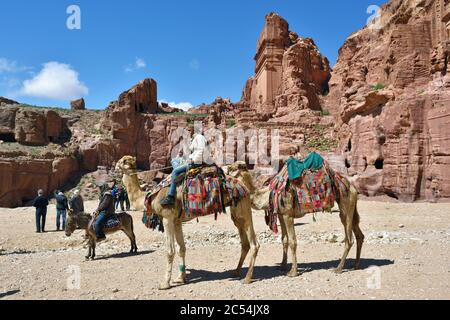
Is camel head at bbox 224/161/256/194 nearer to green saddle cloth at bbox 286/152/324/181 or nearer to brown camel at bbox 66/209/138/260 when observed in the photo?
green saddle cloth at bbox 286/152/324/181

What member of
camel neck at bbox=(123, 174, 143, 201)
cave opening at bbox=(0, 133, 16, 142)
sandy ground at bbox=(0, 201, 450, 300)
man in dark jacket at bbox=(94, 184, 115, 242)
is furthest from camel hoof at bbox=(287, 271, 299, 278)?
cave opening at bbox=(0, 133, 16, 142)

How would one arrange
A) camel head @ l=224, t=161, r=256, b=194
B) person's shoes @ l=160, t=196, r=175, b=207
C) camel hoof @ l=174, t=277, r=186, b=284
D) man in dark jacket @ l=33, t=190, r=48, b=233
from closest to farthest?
person's shoes @ l=160, t=196, r=175, b=207 < camel hoof @ l=174, t=277, r=186, b=284 < camel head @ l=224, t=161, r=256, b=194 < man in dark jacket @ l=33, t=190, r=48, b=233

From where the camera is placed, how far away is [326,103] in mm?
48344

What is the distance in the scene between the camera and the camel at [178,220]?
6.10 metres

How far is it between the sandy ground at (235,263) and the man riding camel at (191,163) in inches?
60.6

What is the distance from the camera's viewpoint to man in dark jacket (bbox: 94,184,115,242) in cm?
866

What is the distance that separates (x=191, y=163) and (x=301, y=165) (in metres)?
2.18

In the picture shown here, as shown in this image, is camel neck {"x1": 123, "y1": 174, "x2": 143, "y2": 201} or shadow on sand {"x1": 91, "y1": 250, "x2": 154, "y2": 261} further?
shadow on sand {"x1": 91, "y1": 250, "x2": 154, "y2": 261}

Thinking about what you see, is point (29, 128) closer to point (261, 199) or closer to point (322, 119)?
point (322, 119)

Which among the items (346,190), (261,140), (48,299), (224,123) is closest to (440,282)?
(346,190)

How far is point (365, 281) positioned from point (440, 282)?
1.14 meters

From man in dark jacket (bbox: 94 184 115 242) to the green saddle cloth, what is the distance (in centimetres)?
488

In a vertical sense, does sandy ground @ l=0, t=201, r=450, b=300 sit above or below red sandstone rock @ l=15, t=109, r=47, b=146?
below
